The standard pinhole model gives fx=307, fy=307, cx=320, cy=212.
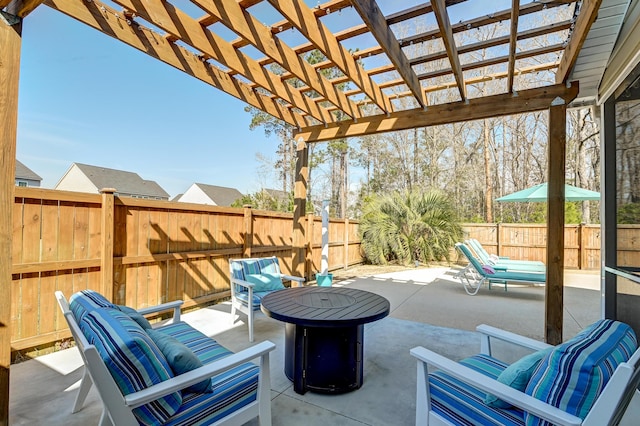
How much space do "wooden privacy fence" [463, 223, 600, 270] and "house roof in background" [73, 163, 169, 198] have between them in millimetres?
19385

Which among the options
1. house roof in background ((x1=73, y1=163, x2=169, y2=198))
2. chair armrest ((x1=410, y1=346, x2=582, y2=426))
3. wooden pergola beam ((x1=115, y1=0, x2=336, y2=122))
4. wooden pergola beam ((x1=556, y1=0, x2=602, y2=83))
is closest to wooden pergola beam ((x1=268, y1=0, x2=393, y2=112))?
wooden pergola beam ((x1=115, y1=0, x2=336, y2=122))

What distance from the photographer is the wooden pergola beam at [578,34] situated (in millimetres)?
2238

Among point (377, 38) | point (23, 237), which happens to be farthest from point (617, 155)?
point (23, 237)

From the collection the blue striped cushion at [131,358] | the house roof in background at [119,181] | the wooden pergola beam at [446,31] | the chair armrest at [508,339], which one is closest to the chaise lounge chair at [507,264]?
the wooden pergola beam at [446,31]

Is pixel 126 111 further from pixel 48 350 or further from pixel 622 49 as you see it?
pixel 622 49

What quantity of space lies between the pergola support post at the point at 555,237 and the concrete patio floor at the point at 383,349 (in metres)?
0.32

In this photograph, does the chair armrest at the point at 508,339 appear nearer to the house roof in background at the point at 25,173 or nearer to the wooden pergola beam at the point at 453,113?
the wooden pergola beam at the point at 453,113

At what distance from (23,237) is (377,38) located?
3639 millimetres

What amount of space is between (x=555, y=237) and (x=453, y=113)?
79.6 inches

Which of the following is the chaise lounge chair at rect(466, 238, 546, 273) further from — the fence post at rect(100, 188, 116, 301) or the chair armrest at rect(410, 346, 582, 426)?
the fence post at rect(100, 188, 116, 301)

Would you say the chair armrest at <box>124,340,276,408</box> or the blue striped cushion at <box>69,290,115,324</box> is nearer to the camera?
the chair armrest at <box>124,340,276,408</box>

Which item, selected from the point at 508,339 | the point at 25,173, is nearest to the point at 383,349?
the point at 508,339

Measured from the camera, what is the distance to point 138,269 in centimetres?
374

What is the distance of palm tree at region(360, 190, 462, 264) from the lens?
9156 mm
